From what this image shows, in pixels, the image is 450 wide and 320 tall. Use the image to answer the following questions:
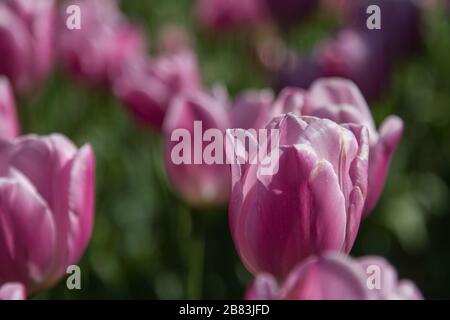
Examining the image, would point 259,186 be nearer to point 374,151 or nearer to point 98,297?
point 374,151

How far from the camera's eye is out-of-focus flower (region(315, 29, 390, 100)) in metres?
1.56

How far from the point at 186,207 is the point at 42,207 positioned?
668mm

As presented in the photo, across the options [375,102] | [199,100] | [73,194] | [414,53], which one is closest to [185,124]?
[199,100]

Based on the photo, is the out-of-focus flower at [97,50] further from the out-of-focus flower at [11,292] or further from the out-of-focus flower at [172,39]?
the out-of-focus flower at [11,292]

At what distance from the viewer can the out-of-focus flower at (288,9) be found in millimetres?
2166

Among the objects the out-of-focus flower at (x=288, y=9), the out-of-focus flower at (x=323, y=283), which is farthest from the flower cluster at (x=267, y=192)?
the out-of-focus flower at (x=288, y=9)

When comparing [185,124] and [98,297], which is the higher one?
[185,124]

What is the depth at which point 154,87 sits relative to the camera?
5.08 ft

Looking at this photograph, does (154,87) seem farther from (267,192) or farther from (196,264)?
(267,192)

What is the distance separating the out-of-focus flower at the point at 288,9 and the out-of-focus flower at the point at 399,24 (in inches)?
8.8

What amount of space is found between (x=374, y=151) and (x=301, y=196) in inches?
6.4

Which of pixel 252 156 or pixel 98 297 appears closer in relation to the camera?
pixel 252 156

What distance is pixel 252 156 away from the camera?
829 mm

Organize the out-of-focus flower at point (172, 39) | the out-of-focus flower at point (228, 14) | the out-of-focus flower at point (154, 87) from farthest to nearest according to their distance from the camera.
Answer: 1. the out-of-focus flower at point (172, 39)
2. the out-of-focus flower at point (228, 14)
3. the out-of-focus flower at point (154, 87)
